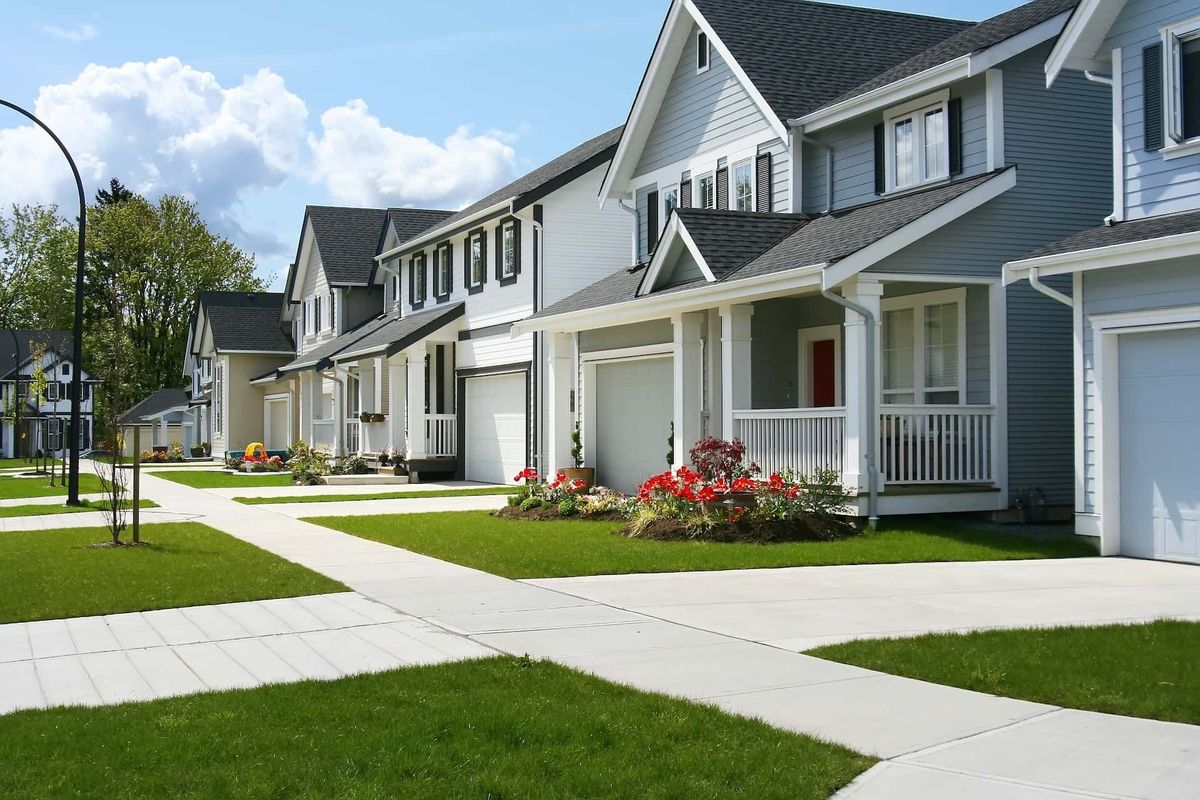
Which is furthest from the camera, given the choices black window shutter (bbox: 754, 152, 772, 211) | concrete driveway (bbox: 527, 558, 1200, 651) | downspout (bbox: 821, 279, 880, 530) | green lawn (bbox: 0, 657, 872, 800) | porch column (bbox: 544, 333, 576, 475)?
porch column (bbox: 544, 333, 576, 475)

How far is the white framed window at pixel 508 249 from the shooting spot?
27.2 m

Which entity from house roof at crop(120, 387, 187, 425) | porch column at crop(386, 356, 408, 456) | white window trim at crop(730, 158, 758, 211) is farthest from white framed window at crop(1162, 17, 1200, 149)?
house roof at crop(120, 387, 187, 425)

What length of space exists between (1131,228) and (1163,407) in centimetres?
195

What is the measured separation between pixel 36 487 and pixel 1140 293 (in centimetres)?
2560

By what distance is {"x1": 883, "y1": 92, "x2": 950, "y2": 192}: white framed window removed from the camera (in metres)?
16.9

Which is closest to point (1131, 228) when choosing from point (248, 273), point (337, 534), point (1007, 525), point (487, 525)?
point (1007, 525)

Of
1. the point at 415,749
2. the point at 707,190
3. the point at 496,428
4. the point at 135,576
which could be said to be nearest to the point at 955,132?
the point at 707,190

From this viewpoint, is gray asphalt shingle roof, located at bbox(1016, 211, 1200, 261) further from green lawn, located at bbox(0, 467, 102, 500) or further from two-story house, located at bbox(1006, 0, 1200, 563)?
green lawn, located at bbox(0, 467, 102, 500)

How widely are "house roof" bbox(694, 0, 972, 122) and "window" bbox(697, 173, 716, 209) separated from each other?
2305mm

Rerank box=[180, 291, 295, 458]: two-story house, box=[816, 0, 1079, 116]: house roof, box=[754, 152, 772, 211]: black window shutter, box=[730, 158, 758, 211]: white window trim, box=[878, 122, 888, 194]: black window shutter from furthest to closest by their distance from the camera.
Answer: box=[180, 291, 295, 458]: two-story house
box=[730, 158, 758, 211]: white window trim
box=[754, 152, 772, 211]: black window shutter
box=[878, 122, 888, 194]: black window shutter
box=[816, 0, 1079, 116]: house roof

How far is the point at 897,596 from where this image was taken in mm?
10477

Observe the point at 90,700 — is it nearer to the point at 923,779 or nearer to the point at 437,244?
the point at 923,779

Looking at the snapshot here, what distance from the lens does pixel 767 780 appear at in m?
5.15

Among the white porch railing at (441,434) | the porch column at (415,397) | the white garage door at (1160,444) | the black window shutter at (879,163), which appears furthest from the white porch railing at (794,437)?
the white porch railing at (441,434)
